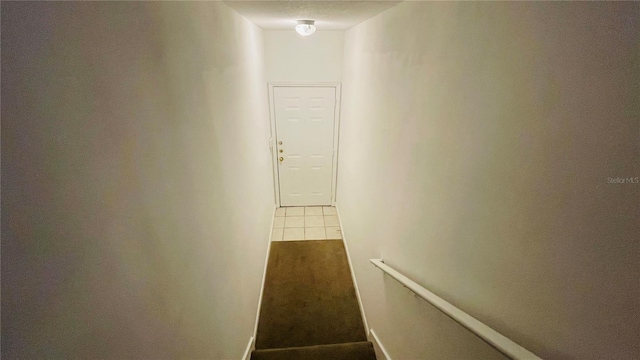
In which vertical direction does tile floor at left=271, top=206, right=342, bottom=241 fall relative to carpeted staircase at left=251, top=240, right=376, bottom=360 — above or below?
above

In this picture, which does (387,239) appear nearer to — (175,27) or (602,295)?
(602,295)

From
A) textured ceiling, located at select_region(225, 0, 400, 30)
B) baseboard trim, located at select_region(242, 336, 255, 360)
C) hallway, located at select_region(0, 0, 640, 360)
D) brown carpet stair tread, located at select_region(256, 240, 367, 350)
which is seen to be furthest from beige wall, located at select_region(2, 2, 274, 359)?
brown carpet stair tread, located at select_region(256, 240, 367, 350)

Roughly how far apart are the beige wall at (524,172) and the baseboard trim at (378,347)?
20.3 inches

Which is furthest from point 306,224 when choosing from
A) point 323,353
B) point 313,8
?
point 313,8

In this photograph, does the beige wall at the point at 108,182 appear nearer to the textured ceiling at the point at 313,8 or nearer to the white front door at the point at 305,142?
the textured ceiling at the point at 313,8

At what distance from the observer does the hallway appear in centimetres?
46

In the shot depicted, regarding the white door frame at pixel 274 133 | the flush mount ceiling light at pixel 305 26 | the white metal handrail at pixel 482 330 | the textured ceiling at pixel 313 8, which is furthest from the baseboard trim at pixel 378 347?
the flush mount ceiling light at pixel 305 26

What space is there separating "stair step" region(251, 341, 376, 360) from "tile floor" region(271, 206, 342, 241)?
1.81 metres

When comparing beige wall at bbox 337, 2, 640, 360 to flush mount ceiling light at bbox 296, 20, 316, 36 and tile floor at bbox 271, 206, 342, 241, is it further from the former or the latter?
tile floor at bbox 271, 206, 342, 241

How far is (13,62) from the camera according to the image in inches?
16.0

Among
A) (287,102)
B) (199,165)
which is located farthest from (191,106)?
(287,102)

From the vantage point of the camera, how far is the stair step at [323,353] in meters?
2.05

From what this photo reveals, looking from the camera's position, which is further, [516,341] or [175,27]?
[175,27]

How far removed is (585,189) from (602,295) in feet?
0.73
